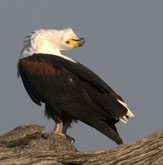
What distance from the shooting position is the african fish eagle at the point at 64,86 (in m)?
11.7

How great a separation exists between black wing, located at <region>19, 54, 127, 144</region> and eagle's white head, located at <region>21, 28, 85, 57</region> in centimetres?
28

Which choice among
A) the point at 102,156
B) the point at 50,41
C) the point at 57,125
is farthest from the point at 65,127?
the point at 102,156

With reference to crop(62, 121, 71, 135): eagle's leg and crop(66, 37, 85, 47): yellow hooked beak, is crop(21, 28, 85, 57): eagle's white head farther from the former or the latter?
crop(62, 121, 71, 135): eagle's leg

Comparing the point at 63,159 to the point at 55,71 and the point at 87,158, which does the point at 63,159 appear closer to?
the point at 87,158

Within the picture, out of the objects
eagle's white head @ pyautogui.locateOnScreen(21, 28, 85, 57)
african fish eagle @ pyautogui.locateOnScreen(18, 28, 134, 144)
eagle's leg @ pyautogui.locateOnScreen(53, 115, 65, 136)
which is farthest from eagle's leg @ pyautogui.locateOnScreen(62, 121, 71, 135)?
eagle's white head @ pyautogui.locateOnScreen(21, 28, 85, 57)

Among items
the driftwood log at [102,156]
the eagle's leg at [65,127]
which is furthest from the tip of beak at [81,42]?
the driftwood log at [102,156]

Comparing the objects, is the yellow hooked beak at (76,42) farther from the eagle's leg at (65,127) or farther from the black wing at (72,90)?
the eagle's leg at (65,127)

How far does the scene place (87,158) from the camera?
30.8 feet

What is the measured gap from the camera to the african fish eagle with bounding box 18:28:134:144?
38.4ft

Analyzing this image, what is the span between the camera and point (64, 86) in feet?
41.0

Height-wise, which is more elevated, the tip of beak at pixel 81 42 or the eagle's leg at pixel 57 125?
the tip of beak at pixel 81 42

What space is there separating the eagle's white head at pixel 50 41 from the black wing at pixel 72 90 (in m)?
0.28

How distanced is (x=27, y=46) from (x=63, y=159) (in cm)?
439

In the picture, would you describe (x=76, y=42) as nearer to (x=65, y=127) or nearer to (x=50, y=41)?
(x=50, y=41)
